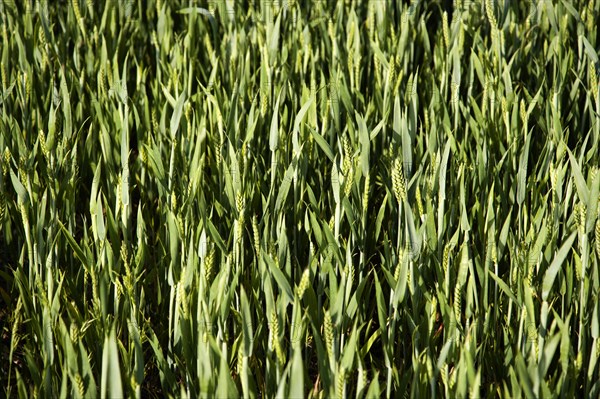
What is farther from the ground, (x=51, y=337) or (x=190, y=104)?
(x=190, y=104)

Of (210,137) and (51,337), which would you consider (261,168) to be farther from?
(51,337)

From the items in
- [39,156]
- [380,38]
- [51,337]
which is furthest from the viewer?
[380,38]

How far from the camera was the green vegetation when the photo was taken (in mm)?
1187

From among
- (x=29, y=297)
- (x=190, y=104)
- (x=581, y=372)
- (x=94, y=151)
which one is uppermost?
(x=190, y=104)

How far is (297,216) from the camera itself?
62.1 inches

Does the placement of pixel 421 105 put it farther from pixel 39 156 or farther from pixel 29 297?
pixel 29 297

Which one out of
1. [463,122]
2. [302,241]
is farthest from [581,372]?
[463,122]

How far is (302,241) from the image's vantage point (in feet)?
5.34

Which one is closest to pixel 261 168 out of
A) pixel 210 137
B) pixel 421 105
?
pixel 210 137

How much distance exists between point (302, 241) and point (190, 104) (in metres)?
0.45

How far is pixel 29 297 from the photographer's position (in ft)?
4.43

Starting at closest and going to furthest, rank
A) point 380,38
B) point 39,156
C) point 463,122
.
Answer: point 39,156 → point 463,122 → point 380,38

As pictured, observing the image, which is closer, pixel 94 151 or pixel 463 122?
pixel 94 151

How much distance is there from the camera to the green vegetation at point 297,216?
119cm
